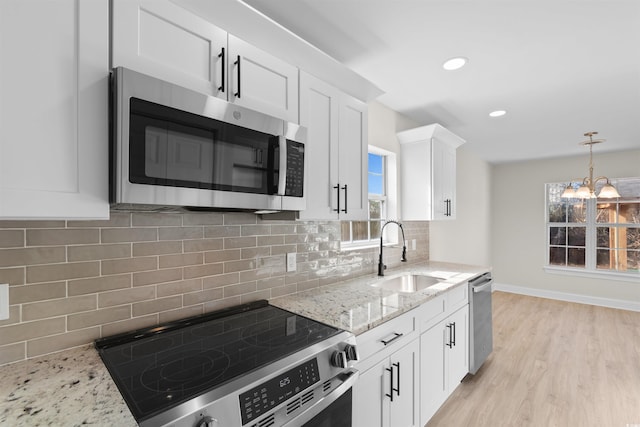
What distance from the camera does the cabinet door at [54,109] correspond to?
Answer: 0.80 meters

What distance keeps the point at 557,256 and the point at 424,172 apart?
426 centimetres

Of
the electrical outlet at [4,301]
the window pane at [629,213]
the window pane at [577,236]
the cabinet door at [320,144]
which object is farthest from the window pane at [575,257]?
the electrical outlet at [4,301]

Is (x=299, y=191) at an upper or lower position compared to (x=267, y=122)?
lower

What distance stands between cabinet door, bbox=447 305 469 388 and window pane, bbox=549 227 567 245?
4155 mm

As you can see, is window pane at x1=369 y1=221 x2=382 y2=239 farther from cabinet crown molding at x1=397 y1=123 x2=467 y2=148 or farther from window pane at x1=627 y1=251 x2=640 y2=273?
window pane at x1=627 y1=251 x2=640 y2=273

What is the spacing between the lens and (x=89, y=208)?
3.07 feet

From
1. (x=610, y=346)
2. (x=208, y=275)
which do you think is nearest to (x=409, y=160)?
(x=208, y=275)

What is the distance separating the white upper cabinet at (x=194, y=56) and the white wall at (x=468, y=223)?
284cm

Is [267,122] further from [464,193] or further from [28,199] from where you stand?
[464,193]

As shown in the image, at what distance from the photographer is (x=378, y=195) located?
9.79 ft

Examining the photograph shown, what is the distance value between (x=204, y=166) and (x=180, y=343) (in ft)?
2.38

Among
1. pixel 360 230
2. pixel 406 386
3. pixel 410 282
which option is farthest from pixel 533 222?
pixel 406 386

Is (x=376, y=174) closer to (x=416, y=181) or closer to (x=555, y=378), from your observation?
(x=416, y=181)

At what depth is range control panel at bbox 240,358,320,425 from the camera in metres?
0.93
